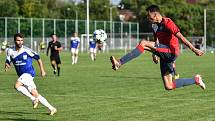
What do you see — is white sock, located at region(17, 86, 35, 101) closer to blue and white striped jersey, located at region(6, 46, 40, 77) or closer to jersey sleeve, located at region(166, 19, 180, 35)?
blue and white striped jersey, located at region(6, 46, 40, 77)

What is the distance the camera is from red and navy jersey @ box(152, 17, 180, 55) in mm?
13080

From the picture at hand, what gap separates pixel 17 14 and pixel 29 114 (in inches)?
3625

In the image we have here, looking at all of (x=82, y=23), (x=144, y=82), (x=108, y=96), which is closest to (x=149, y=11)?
(x=108, y=96)

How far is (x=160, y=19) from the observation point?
13078 millimetres

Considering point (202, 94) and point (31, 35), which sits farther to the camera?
point (31, 35)

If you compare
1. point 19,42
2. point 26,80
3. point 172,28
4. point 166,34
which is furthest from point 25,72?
point 172,28

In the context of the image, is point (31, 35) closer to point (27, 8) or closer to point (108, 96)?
point (27, 8)

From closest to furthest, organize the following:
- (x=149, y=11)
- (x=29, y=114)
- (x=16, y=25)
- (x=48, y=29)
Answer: (x=149, y=11)
(x=29, y=114)
(x=16, y=25)
(x=48, y=29)

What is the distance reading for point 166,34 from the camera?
13250 millimetres

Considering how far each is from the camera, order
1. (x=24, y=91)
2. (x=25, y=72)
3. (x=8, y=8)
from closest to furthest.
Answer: (x=24, y=91), (x=25, y=72), (x=8, y=8)

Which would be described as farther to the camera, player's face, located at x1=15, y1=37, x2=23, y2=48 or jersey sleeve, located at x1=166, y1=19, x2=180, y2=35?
player's face, located at x1=15, y1=37, x2=23, y2=48

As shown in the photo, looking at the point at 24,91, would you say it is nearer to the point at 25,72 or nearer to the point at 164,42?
the point at 25,72

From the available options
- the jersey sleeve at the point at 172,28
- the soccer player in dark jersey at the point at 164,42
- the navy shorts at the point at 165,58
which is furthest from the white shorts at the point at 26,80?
the jersey sleeve at the point at 172,28

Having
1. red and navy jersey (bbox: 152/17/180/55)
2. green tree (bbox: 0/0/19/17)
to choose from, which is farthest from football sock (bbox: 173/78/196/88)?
green tree (bbox: 0/0/19/17)
